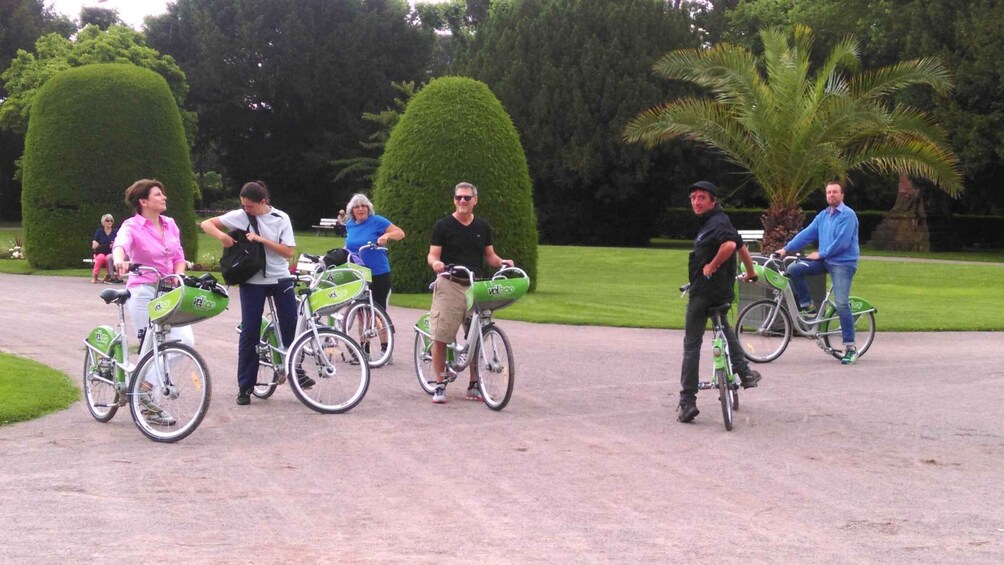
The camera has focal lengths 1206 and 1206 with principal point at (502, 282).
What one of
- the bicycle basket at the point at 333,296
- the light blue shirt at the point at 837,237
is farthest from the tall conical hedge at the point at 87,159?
the bicycle basket at the point at 333,296

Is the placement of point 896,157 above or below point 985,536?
above

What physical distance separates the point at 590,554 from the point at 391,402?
15.1 ft

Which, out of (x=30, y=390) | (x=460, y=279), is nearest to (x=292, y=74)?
(x=30, y=390)

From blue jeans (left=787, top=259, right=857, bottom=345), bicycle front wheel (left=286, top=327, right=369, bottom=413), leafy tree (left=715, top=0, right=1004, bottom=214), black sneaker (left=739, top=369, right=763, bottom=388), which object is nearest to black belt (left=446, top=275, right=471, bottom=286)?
bicycle front wheel (left=286, top=327, right=369, bottom=413)

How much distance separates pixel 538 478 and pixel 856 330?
7042 mm

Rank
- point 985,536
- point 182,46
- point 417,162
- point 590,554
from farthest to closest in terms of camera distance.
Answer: point 182,46 → point 417,162 → point 985,536 → point 590,554

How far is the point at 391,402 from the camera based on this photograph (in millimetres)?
9609

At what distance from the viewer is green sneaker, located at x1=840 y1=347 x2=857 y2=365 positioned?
12.3 m

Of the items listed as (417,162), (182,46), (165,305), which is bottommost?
(165,305)

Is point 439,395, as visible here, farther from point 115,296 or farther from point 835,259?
point 835,259

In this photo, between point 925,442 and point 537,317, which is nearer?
point 925,442

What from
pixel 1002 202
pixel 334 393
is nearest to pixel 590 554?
pixel 334 393

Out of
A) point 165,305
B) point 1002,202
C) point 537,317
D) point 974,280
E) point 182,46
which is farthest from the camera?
point 182,46

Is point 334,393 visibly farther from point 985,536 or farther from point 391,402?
point 985,536
